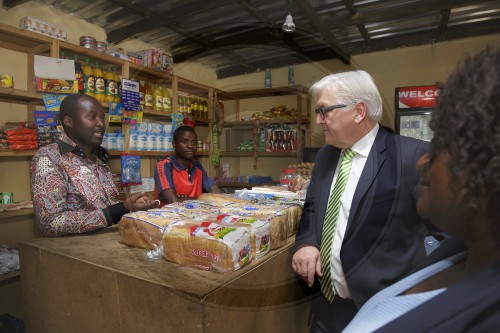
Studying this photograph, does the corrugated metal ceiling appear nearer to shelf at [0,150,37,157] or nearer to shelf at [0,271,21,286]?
shelf at [0,150,37,157]

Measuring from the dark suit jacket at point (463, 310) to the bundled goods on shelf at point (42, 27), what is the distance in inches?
110

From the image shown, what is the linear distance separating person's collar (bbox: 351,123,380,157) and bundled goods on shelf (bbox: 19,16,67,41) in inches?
97.2

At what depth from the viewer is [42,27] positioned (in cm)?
228

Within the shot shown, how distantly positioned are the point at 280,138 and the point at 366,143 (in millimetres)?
720

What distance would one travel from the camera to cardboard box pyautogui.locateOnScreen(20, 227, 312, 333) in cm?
63

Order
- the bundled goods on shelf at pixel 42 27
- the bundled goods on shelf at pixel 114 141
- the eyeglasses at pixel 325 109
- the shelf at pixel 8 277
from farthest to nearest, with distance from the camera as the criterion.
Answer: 1. the bundled goods on shelf at pixel 114 141
2. the bundled goods on shelf at pixel 42 27
3. the shelf at pixel 8 277
4. the eyeglasses at pixel 325 109

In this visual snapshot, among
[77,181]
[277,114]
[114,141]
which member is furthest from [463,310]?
[114,141]

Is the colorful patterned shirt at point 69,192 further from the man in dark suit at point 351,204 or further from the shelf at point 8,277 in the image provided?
the shelf at point 8,277

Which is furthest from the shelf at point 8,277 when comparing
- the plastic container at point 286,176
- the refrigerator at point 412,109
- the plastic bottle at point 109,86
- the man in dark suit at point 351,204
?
the refrigerator at point 412,109

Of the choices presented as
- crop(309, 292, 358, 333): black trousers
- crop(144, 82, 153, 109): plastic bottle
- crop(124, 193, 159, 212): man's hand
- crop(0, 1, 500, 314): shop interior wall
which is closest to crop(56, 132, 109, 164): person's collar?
crop(124, 193, 159, 212): man's hand

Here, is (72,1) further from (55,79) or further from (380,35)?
(380,35)

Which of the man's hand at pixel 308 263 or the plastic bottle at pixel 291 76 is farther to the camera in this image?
the plastic bottle at pixel 291 76

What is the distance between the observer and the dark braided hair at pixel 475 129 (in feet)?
0.77

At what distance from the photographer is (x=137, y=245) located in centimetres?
88
